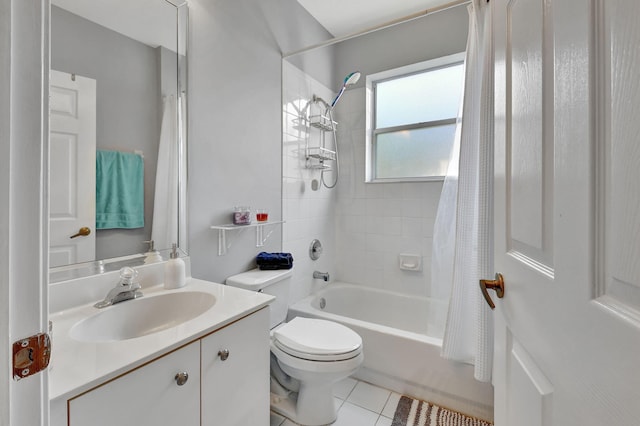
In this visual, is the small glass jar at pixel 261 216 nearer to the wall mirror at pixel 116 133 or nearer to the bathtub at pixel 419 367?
the wall mirror at pixel 116 133

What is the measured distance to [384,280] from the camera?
2572mm

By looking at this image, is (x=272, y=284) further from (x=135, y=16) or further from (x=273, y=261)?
(x=135, y=16)

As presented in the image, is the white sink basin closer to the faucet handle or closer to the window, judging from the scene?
the faucet handle

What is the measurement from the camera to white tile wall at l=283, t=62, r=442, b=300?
2.22 m

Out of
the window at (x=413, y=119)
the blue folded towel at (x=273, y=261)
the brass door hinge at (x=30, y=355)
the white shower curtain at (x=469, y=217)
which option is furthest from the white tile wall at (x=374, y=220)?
the brass door hinge at (x=30, y=355)

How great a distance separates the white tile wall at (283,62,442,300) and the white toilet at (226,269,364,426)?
559mm

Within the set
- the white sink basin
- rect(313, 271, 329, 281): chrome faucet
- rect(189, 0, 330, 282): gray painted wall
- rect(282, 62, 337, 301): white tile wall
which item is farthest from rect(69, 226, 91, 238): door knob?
rect(313, 271, 329, 281): chrome faucet

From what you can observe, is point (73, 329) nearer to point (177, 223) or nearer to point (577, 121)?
point (177, 223)

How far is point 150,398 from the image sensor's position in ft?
2.55

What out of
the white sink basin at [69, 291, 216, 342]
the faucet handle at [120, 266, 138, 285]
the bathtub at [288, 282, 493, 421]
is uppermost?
the faucet handle at [120, 266, 138, 285]

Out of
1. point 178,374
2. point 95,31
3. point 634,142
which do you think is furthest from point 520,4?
point 95,31

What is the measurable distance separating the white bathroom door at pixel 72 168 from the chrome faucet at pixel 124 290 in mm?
151

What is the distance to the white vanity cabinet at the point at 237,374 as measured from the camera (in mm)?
948

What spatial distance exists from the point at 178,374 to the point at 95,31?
1.28 meters
